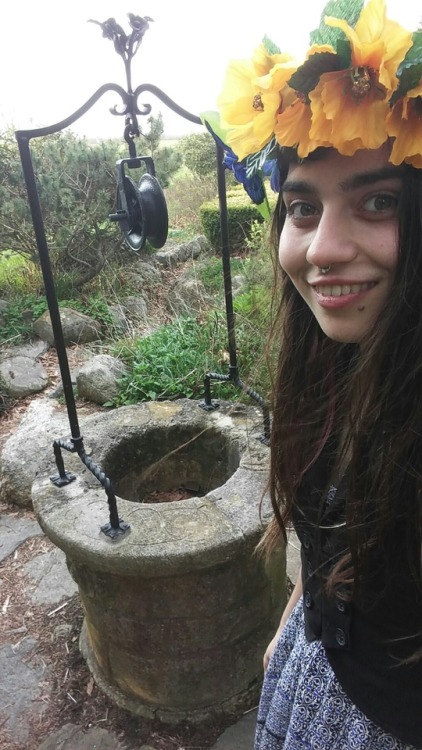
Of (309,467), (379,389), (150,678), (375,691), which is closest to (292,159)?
(379,389)

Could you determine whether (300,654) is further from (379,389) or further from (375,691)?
(379,389)

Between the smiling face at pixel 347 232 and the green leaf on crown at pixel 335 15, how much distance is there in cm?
14

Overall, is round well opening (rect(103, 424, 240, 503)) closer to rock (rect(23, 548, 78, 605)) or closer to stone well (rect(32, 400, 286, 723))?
stone well (rect(32, 400, 286, 723))

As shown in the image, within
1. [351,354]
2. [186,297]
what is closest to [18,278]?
[186,297]

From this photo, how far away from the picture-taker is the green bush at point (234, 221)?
711 centimetres

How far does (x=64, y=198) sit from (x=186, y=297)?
1.57m

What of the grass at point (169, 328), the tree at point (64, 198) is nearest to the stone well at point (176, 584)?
the grass at point (169, 328)

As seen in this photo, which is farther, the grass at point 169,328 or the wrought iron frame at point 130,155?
the grass at point 169,328

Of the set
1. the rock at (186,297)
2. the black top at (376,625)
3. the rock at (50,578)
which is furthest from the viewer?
the rock at (186,297)

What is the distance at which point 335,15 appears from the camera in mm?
744

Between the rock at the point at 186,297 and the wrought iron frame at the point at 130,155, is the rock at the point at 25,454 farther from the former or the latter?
the rock at the point at 186,297

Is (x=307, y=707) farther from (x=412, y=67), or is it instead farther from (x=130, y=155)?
(x=130, y=155)

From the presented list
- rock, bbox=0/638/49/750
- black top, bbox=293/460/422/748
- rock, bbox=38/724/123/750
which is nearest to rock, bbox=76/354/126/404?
rock, bbox=0/638/49/750

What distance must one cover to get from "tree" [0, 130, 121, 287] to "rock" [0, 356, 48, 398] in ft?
5.23
